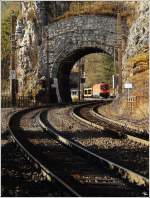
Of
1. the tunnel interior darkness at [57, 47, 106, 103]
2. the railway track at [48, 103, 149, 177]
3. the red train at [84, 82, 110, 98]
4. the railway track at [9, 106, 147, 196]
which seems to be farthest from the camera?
the red train at [84, 82, 110, 98]

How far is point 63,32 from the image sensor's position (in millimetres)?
45250

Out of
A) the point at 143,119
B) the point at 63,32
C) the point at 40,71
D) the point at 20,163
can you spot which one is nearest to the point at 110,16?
the point at 63,32

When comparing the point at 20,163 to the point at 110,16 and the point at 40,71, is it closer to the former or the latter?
the point at 110,16

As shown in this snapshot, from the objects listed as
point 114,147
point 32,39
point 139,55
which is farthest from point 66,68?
point 114,147

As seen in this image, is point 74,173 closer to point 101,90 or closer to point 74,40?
point 74,40

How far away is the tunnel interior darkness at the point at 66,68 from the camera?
1791 inches

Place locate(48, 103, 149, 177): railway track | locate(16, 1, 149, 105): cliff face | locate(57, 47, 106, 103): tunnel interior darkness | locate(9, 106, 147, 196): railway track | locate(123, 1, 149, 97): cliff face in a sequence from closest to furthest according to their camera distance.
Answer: locate(9, 106, 147, 196): railway track → locate(48, 103, 149, 177): railway track → locate(123, 1, 149, 97): cliff face → locate(57, 47, 106, 103): tunnel interior darkness → locate(16, 1, 149, 105): cliff face

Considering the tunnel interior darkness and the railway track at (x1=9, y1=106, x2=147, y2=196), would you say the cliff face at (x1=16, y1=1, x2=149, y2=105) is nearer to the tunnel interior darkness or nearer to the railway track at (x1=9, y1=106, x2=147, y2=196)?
the tunnel interior darkness

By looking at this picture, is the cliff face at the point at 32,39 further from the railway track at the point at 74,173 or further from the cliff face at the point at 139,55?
the railway track at the point at 74,173

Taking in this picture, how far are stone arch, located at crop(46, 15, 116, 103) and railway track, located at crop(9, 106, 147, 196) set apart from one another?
2890 centimetres

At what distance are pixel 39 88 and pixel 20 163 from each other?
1424 inches

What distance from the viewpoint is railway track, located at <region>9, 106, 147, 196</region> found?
25.3ft

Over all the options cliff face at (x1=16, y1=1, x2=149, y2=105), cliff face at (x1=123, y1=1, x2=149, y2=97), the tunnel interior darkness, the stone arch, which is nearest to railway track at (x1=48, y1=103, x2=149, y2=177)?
cliff face at (x1=123, y1=1, x2=149, y2=97)

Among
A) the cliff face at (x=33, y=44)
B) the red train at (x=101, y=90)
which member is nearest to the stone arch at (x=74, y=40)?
the cliff face at (x=33, y=44)
